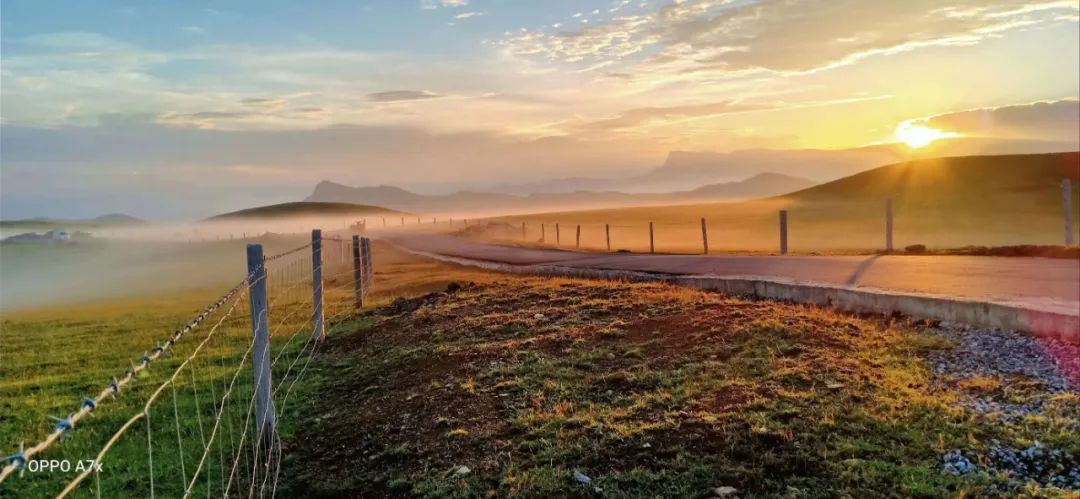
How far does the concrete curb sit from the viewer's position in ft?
31.2

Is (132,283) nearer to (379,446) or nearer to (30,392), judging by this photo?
(30,392)

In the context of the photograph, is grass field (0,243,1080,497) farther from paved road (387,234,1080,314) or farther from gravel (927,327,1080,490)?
paved road (387,234,1080,314)

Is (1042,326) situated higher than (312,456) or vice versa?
(1042,326)

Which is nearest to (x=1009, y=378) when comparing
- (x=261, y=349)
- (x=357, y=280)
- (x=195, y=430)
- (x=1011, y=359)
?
(x=1011, y=359)

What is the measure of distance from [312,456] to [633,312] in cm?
623

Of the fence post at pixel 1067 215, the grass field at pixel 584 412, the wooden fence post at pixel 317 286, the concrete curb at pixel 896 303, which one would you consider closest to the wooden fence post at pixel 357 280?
the wooden fence post at pixel 317 286

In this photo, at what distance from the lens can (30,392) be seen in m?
12.1

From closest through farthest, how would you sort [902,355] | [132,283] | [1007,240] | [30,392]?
[902,355] → [30,392] → [1007,240] → [132,283]

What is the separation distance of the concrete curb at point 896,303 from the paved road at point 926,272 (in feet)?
1.25

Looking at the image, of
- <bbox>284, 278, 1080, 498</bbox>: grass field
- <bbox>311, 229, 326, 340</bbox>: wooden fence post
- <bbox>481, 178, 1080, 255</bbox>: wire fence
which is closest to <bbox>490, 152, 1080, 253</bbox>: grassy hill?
<bbox>481, 178, 1080, 255</bbox>: wire fence

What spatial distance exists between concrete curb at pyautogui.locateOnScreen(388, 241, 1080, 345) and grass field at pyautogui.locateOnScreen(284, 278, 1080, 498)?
21.1 inches

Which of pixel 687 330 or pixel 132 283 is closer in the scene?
pixel 687 330

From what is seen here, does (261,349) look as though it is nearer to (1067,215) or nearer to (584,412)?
(584,412)

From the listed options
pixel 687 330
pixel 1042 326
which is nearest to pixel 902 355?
pixel 1042 326
